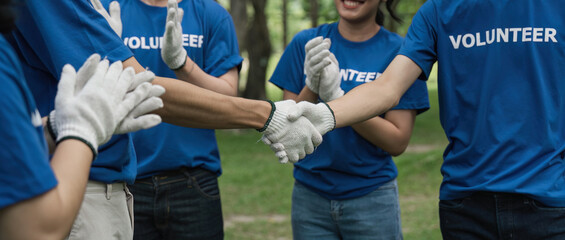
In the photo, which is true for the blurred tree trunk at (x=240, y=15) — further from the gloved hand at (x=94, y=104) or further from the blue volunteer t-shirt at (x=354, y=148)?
the gloved hand at (x=94, y=104)

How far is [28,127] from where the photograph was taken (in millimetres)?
1303

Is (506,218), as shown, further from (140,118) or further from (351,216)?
(140,118)

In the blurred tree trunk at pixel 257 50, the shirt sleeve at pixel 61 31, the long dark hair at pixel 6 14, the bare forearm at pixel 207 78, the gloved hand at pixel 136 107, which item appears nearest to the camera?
the long dark hair at pixel 6 14

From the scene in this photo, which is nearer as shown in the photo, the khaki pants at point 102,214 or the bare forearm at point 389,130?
the khaki pants at point 102,214

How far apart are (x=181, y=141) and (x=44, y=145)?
4.90 feet

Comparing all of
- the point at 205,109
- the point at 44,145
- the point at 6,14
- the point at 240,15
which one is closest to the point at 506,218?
the point at 205,109

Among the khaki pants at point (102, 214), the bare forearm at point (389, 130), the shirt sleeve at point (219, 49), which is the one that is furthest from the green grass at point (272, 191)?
the khaki pants at point (102, 214)

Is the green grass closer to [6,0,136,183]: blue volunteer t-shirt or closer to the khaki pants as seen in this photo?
the khaki pants

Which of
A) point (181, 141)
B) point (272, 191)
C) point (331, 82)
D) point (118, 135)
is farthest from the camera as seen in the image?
point (272, 191)

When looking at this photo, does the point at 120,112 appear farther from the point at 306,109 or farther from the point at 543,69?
the point at 543,69

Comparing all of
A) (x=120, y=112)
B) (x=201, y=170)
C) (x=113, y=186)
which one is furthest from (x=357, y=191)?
(x=120, y=112)

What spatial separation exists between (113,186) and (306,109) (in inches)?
31.9

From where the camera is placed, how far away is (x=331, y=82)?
111 inches

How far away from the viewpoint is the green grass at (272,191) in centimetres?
579
